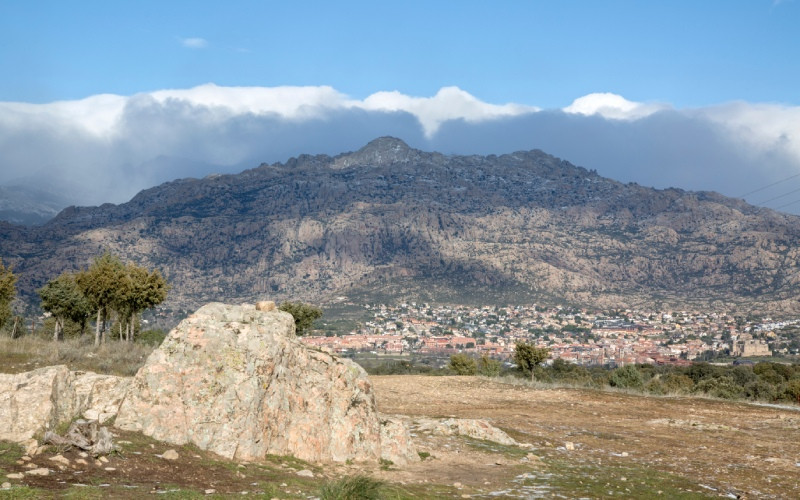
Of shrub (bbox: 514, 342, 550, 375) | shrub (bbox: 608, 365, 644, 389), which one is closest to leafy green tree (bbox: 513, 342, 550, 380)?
shrub (bbox: 514, 342, 550, 375)

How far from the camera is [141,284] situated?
174 feet

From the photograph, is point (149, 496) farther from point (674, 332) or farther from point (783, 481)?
point (674, 332)

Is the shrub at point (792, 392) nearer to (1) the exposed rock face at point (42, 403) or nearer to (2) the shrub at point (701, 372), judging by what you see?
(2) the shrub at point (701, 372)

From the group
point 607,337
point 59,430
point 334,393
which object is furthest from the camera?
point 607,337

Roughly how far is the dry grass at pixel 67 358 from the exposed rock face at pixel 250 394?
52.9 feet

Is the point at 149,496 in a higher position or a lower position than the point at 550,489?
higher

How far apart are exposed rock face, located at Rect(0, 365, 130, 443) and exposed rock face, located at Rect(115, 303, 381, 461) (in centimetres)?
134

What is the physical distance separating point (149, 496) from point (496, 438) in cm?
1506

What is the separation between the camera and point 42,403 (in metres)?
15.2

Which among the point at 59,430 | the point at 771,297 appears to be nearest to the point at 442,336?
the point at 771,297

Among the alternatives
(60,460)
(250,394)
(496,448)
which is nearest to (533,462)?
(496,448)

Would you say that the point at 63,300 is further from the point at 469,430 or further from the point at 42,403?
the point at 42,403

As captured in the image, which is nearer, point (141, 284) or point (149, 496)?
point (149, 496)

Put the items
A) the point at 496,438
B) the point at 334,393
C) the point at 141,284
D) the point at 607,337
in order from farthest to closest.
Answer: the point at 607,337 → the point at 141,284 → the point at 496,438 → the point at 334,393
